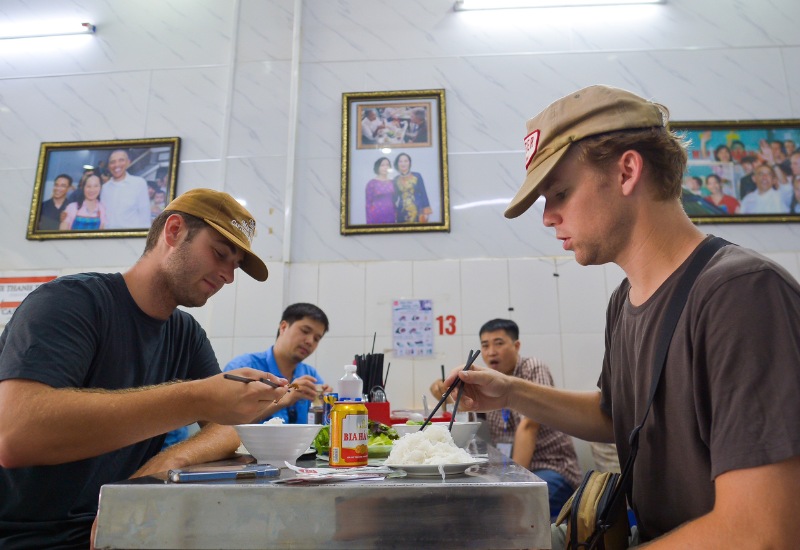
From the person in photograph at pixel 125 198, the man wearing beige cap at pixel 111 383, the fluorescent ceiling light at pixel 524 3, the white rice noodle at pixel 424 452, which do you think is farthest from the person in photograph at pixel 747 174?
the person in photograph at pixel 125 198

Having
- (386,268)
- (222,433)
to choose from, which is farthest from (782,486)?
(386,268)

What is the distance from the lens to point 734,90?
159 inches

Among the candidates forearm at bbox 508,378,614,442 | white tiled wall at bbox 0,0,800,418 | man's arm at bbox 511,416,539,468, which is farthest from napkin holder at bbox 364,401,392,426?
white tiled wall at bbox 0,0,800,418

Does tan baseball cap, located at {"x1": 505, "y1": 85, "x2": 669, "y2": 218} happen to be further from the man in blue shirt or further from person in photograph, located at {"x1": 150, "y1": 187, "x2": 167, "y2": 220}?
person in photograph, located at {"x1": 150, "y1": 187, "x2": 167, "y2": 220}

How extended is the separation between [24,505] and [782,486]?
1612 millimetres

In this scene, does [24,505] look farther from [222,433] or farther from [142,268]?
[142,268]

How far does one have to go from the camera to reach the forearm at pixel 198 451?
1.23m

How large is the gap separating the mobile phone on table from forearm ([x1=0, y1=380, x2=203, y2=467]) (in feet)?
0.73

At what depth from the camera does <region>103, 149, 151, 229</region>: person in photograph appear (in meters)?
4.02

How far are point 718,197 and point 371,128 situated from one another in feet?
8.34

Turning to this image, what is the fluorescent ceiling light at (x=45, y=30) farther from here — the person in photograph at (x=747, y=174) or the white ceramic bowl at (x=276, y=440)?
the person in photograph at (x=747, y=174)

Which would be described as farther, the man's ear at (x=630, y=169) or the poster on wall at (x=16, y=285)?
the poster on wall at (x=16, y=285)

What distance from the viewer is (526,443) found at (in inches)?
111

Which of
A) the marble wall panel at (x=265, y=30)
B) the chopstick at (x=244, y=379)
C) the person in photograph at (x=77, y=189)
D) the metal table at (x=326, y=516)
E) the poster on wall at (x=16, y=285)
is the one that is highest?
the marble wall panel at (x=265, y=30)
